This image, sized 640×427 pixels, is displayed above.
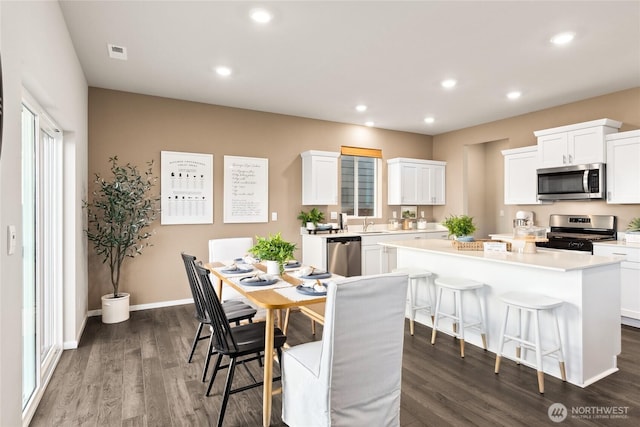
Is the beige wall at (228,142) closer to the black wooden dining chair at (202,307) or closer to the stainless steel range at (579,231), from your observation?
the stainless steel range at (579,231)

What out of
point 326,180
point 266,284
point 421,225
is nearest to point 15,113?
point 266,284

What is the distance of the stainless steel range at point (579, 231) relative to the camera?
4.30 meters

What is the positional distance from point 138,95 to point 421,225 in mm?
5067

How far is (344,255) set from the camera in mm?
5332

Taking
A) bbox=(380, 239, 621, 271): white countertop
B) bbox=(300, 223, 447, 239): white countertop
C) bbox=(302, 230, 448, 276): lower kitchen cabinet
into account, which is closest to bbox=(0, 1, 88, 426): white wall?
bbox=(302, 230, 448, 276): lower kitchen cabinet

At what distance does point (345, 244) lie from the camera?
536 centimetres

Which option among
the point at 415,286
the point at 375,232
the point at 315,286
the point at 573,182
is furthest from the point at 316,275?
the point at 573,182

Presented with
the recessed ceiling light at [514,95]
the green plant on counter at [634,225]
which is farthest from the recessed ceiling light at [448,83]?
the green plant on counter at [634,225]

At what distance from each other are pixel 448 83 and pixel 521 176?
2.11 m

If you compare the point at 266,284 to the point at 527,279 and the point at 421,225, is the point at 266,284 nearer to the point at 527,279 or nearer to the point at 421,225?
the point at 527,279

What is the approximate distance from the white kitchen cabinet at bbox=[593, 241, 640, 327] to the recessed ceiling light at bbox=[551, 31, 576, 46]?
7.56ft

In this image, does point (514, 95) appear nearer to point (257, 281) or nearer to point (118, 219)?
point (257, 281)

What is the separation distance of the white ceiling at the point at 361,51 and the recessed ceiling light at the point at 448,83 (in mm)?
82

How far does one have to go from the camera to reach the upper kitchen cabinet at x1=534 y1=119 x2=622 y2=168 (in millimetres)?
4316
